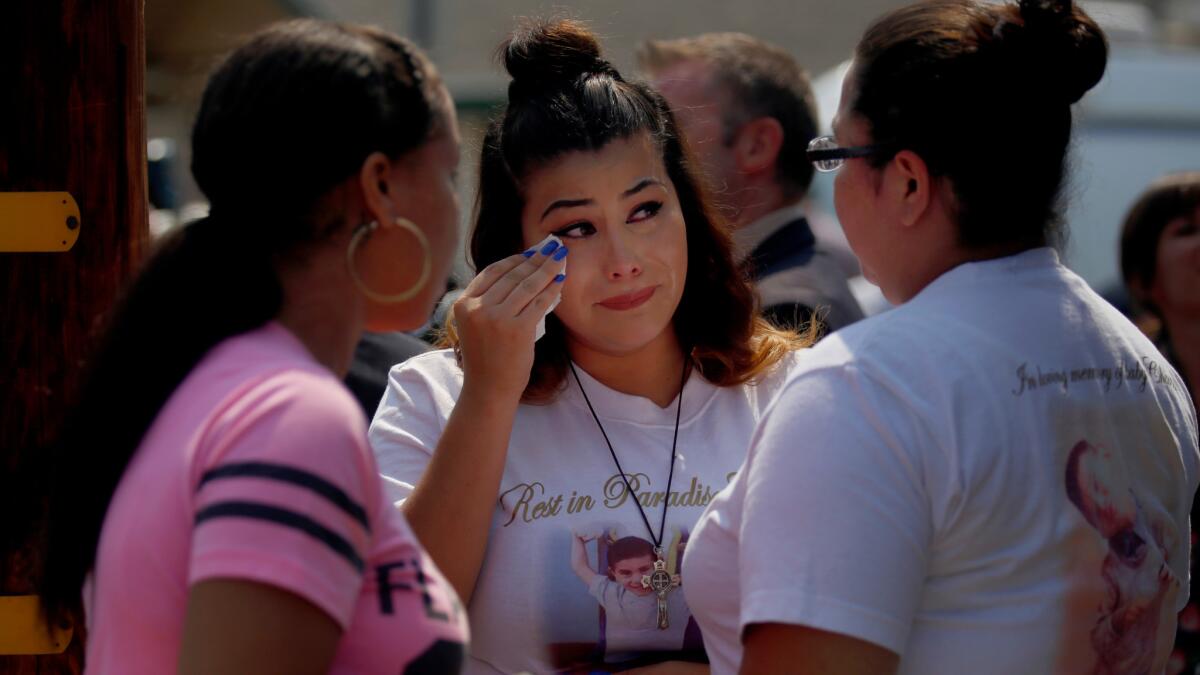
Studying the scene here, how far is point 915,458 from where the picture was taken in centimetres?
165

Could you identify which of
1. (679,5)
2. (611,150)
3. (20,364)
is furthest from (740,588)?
(679,5)

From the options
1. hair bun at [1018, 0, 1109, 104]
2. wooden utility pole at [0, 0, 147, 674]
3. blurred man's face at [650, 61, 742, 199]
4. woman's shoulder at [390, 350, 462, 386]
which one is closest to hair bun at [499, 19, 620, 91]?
woman's shoulder at [390, 350, 462, 386]

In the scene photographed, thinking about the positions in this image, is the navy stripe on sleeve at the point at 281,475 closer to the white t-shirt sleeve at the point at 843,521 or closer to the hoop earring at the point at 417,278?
the hoop earring at the point at 417,278

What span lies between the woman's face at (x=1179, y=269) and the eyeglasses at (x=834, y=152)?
2.37 meters

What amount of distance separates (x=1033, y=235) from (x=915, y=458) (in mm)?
410

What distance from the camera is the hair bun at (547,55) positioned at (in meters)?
2.65

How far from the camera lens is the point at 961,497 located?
65.3 inches

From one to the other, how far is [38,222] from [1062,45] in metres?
1.61

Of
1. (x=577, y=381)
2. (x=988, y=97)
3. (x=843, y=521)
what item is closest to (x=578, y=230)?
(x=577, y=381)

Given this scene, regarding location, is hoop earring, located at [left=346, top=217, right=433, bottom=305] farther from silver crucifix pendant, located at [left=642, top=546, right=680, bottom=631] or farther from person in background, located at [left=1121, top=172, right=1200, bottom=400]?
person in background, located at [left=1121, top=172, right=1200, bottom=400]

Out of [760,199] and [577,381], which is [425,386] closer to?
[577,381]

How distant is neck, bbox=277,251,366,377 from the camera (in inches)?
59.6

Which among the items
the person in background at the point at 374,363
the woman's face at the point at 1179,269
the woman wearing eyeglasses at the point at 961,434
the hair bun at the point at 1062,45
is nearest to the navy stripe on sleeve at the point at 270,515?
the woman wearing eyeglasses at the point at 961,434

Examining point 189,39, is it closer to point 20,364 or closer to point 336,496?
point 20,364
